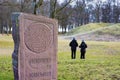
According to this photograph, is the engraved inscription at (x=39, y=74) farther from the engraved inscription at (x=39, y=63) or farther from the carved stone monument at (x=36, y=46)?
the engraved inscription at (x=39, y=63)

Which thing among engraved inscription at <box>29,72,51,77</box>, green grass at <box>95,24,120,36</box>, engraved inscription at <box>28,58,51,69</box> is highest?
green grass at <box>95,24,120,36</box>

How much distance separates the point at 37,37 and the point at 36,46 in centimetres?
26

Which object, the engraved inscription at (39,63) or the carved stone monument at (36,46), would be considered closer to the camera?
the carved stone monument at (36,46)

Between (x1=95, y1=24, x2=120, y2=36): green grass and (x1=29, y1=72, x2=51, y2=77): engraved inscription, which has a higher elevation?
(x1=95, y1=24, x2=120, y2=36): green grass

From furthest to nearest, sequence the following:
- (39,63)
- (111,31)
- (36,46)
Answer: (111,31)
(39,63)
(36,46)

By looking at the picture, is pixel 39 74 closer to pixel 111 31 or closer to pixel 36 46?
pixel 36 46

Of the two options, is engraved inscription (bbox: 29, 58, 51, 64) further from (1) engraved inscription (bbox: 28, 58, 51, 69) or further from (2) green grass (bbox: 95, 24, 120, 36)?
(2) green grass (bbox: 95, 24, 120, 36)

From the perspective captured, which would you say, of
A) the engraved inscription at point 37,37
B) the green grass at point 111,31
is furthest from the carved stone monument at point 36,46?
the green grass at point 111,31

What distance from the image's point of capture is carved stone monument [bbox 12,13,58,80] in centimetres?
980

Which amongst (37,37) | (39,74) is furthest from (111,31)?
(37,37)

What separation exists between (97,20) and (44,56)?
4082 inches

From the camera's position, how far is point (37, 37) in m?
10.2

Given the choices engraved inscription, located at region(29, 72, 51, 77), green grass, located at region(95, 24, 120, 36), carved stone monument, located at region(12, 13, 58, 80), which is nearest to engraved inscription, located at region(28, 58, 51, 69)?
carved stone monument, located at region(12, 13, 58, 80)

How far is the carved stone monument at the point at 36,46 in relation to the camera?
9805mm
